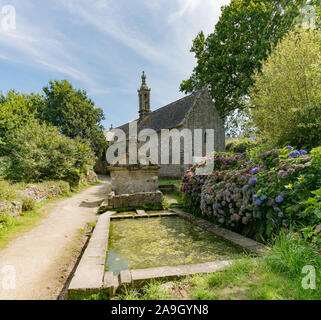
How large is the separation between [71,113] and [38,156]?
13.3 metres

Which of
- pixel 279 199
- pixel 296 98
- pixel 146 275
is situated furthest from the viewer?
pixel 296 98

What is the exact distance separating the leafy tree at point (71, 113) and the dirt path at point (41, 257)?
1852cm

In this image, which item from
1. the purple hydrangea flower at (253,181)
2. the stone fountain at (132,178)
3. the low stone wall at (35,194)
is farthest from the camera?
the stone fountain at (132,178)

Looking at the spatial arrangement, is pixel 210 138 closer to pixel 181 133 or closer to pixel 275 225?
pixel 181 133

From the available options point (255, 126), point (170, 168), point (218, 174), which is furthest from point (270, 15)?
point (218, 174)

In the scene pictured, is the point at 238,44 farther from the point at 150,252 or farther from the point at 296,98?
the point at 150,252

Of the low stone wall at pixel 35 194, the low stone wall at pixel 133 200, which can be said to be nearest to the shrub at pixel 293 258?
the low stone wall at pixel 133 200

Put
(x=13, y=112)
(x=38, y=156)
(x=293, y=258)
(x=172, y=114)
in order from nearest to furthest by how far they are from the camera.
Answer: (x=293, y=258) → (x=38, y=156) → (x=13, y=112) → (x=172, y=114)

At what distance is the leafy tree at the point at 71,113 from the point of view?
2222cm

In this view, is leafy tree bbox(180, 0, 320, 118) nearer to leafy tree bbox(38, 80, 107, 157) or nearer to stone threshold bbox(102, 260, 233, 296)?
leafy tree bbox(38, 80, 107, 157)

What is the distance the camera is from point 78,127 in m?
23.1

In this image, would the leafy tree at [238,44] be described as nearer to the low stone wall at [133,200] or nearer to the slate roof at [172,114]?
the slate roof at [172,114]

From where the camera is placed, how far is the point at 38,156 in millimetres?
10781

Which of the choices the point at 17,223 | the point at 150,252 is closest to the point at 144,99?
the point at 17,223
